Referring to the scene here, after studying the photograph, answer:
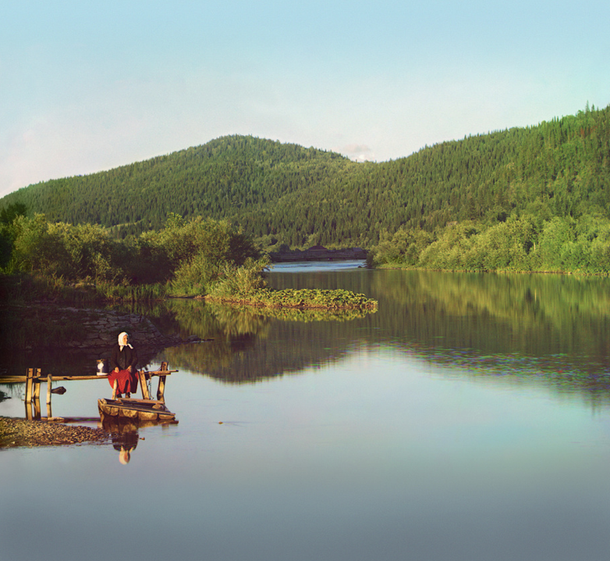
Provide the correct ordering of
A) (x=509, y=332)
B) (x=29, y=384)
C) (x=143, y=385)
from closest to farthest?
(x=143, y=385), (x=29, y=384), (x=509, y=332)

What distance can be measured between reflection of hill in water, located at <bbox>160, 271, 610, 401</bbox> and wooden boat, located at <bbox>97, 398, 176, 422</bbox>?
5.31m

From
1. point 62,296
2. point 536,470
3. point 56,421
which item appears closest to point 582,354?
point 536,470

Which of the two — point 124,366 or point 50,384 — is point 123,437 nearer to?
point 124,366

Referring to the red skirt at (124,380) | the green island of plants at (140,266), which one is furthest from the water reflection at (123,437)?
the green island of plants at (140,266)

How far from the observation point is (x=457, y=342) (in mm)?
27828

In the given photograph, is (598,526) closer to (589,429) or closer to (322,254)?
(589,429)

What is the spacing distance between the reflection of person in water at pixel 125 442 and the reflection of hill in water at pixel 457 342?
6.35 meters

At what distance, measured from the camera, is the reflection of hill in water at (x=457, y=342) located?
21.7 m

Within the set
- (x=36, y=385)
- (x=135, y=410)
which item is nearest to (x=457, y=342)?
(x=135, y=410)

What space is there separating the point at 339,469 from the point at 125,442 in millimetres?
4403

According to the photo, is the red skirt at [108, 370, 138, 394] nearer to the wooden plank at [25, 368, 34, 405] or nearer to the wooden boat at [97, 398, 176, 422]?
the wooden boat at [97, 398, 176, 422]

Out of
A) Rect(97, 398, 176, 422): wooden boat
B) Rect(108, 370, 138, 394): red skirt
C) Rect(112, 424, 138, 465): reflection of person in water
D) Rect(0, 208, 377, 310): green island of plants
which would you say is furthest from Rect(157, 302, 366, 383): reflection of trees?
Rect(0, 208, 377, 310): green island of plants

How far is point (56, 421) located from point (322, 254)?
14492 centimetres

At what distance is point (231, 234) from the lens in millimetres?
57969
